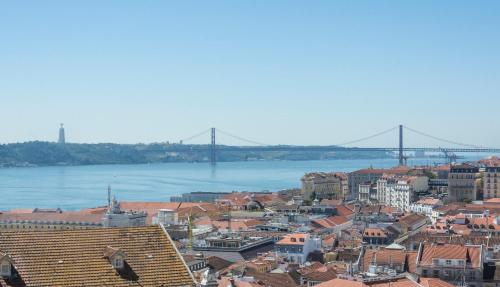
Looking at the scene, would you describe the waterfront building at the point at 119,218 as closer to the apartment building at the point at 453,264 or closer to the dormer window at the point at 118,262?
the apartment building at the point at 453,264

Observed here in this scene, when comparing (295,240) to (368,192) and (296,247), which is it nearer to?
(296,247)

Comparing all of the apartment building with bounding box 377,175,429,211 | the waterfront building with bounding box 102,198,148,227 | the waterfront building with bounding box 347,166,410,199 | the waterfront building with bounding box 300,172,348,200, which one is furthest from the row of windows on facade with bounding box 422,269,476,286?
the waterfront building with bounding box 347,166,410,199

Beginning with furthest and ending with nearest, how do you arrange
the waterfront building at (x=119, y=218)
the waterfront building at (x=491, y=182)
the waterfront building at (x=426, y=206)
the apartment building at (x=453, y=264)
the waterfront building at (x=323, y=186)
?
1. the waterfront building at (x=323, y=186)
2. the waterfront building at (x=491, y=182)
3. the waterfront building at (x=426, y=206)
4. the waterfront building at (x=119, y=218)
5. the apartment building at (x=453, y=264)

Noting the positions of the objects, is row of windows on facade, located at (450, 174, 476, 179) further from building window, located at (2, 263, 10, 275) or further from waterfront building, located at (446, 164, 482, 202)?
building window, located at (2, 263, 10, 275)

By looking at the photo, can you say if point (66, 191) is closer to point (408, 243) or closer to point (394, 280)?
point (408, 243)

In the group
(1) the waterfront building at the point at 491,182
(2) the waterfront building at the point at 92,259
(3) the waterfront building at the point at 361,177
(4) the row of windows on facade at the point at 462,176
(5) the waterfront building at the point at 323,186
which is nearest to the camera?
(2) the waterfront building at the point at 92,259

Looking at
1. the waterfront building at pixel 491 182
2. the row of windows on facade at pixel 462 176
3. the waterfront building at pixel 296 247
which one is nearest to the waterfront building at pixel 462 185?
the row of windows on facade at pixel 462 176

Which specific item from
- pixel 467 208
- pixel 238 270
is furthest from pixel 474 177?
pixel 238 270
